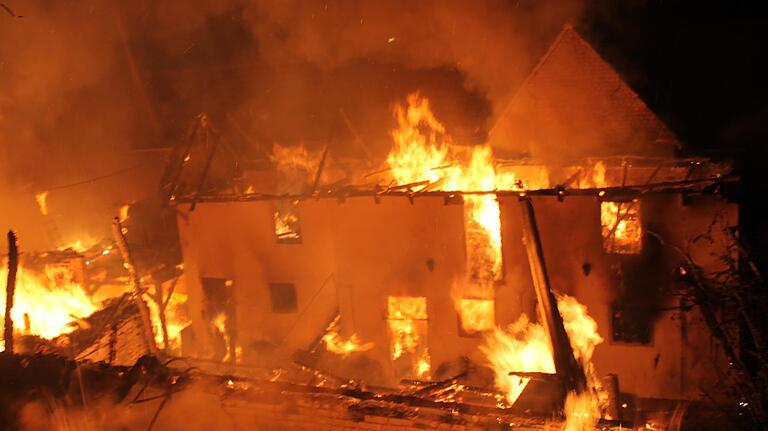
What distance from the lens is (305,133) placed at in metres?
16.9

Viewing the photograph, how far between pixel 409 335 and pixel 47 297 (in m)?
10.7

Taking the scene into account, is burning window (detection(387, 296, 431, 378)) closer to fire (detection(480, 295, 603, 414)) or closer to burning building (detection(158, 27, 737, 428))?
burning building (detection(158, 27, 737, 428))

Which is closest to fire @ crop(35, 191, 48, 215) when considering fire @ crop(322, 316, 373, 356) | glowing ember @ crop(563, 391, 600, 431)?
fire @ crop(322, 316, 373, 356)

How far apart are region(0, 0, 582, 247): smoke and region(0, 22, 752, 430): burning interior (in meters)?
1.26

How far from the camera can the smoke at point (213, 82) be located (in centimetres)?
1611

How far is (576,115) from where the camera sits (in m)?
14.4

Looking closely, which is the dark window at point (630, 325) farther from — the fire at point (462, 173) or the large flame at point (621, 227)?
the fire at point (462, 173)

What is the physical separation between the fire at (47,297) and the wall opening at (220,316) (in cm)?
404

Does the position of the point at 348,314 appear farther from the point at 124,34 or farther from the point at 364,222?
the point at 124,34

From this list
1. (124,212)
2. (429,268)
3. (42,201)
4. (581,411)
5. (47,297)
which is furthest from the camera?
(42,201)

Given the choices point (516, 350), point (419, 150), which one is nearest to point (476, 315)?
point (516, 350)

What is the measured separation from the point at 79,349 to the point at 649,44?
1612 centimetres

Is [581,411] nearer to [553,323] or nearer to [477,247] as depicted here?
[553,323]

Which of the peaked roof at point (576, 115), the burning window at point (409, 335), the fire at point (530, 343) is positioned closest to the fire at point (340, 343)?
the burning window at point (409, 335)
